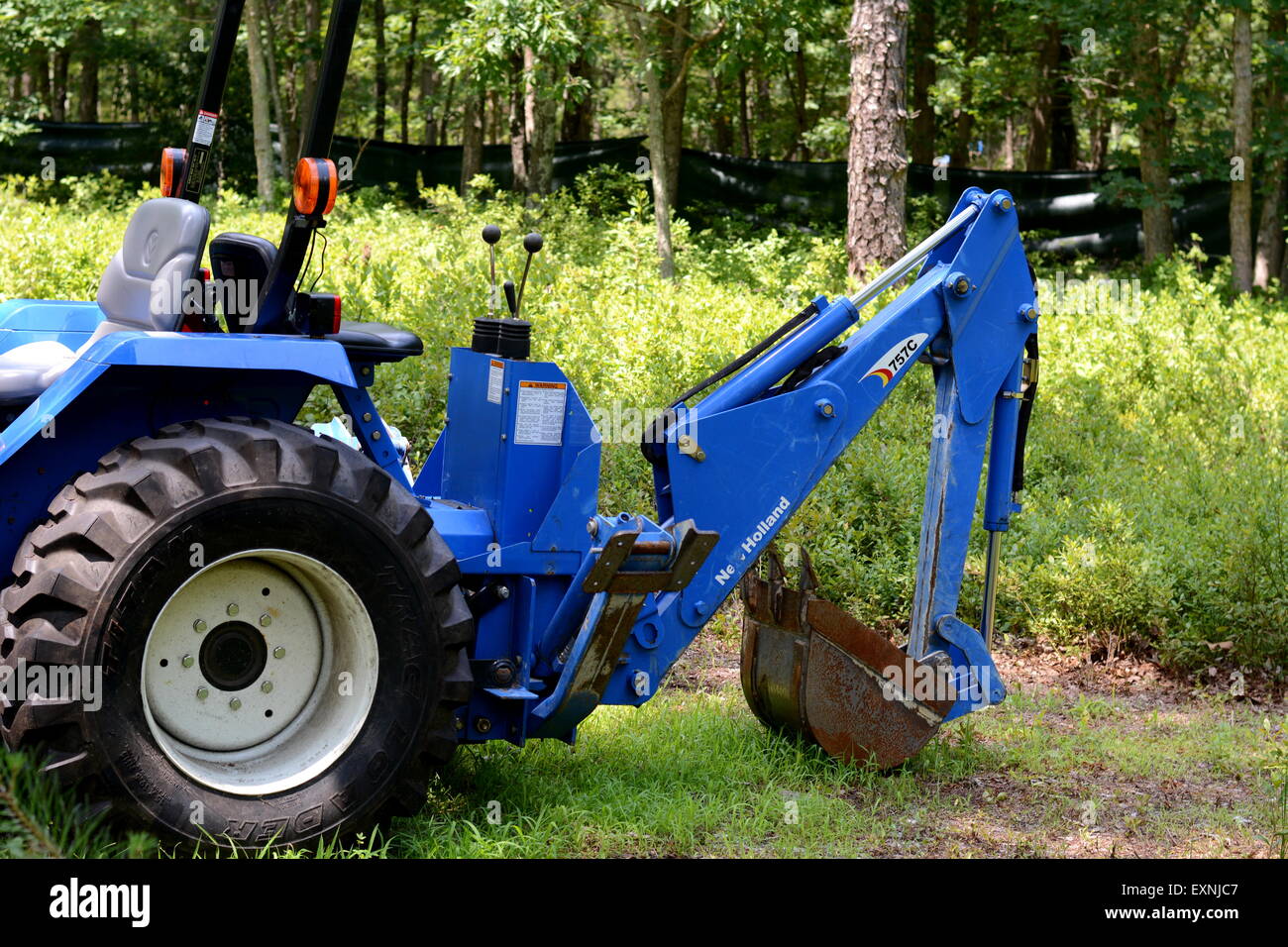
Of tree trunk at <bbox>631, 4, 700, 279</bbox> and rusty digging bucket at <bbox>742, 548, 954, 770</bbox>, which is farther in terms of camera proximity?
tree trunk at <bbox>631, 4, 700, 279</bbox>

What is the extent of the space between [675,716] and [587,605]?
4.11 ft

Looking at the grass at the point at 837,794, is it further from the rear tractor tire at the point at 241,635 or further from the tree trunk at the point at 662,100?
the tree trunk at the point at 662,100

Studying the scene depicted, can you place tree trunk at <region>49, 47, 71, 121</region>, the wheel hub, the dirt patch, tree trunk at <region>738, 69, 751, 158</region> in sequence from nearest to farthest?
the wheel hub < the dirt patch < tree trunk at <region>738, 69, 751, 158</region> < tree trunk at <region>49, 47, 71, 121</region>

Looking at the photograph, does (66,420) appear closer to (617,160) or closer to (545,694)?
(545,694)

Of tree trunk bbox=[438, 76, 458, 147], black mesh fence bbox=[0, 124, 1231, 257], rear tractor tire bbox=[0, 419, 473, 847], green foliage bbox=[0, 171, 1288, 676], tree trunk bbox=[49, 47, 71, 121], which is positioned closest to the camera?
rear tractor tire bbox=[0, 419, 473, 847]

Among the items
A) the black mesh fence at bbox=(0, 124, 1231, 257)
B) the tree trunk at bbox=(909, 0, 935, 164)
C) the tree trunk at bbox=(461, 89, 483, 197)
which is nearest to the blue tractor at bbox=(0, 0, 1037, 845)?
the black mesh fence at bbox=(0, 124, 1231, 257)

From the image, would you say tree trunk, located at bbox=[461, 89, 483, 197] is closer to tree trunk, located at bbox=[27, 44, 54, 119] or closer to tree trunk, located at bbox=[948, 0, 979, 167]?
tree trunk, located at bbox=[948, 0, 979, 167]

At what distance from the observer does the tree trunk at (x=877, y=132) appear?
10.0 meters

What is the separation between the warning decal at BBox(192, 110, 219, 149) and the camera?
3.98m

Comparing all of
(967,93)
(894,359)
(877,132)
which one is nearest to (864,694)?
(894,359)

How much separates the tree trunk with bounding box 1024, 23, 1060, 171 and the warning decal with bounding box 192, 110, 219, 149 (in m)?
16.1

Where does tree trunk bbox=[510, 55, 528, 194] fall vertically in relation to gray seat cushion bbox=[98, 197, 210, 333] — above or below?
above

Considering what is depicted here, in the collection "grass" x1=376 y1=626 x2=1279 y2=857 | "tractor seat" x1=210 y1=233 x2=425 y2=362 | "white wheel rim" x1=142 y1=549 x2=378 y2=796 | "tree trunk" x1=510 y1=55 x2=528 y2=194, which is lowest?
"grass" x1=376 y1=626 x2=1279 y2=857
